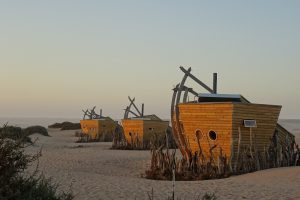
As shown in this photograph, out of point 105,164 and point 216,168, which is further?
point 105,164

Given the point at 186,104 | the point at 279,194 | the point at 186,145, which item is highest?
the point at 186,104

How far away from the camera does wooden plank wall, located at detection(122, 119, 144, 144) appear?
29.9m

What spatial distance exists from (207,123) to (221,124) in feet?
2.06

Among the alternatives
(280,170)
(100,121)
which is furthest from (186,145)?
(100,121)

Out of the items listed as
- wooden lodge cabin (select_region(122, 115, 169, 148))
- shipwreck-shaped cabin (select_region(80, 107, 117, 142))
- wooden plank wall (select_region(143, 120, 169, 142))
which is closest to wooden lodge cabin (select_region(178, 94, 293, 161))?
wooden lodge cabin (select_region(122, 115, 169, 148))

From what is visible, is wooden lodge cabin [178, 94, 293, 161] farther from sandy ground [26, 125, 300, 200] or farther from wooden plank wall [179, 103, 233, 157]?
sandy ground [26, 125, 300, 200]

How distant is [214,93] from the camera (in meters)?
18.2

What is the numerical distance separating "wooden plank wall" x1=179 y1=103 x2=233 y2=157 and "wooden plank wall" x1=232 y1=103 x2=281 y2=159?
25 centimetres

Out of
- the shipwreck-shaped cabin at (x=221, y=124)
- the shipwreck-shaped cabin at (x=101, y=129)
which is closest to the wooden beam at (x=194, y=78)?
the shipwreck-shaped cabin at (x=221, y=124)

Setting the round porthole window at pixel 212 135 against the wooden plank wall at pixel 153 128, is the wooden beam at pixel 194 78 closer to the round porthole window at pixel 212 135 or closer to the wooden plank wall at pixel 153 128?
the round porthole window at pixel 212 135

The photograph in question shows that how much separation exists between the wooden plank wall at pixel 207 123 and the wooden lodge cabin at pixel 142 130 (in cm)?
1222

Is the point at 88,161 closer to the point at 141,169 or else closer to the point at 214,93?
the point at 141,169

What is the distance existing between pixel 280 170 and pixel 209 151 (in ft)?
8.29

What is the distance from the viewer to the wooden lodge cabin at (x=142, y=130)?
98.1 feet
